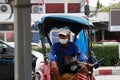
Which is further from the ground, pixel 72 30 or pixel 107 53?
pixel 72 30

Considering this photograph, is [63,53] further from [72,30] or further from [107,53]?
[107,53]

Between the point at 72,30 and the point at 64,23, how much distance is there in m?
0.36

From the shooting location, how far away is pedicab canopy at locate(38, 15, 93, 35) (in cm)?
774

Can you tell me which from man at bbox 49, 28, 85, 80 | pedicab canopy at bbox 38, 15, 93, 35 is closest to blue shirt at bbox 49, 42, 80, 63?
man at bbox 49, 28, 85, 80

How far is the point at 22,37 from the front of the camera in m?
2.81

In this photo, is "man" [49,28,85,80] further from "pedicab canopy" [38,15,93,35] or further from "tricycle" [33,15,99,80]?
"pedicab canopy" [38,15,93,35]

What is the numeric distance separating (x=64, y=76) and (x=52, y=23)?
145 centimetres

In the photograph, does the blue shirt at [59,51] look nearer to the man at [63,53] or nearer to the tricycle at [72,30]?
the man at [63,53]

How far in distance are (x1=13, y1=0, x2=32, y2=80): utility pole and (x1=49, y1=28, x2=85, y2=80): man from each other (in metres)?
4.29

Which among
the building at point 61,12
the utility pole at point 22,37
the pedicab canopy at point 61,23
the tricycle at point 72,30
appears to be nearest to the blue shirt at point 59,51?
the tricycle at point 72,30

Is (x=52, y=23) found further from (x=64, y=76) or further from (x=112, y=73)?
(x=112, y=73)

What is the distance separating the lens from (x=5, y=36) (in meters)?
38.0

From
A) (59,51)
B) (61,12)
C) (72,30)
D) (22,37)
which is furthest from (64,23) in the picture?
(61,12)

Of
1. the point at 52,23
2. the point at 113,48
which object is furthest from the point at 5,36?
the point at 52,23
